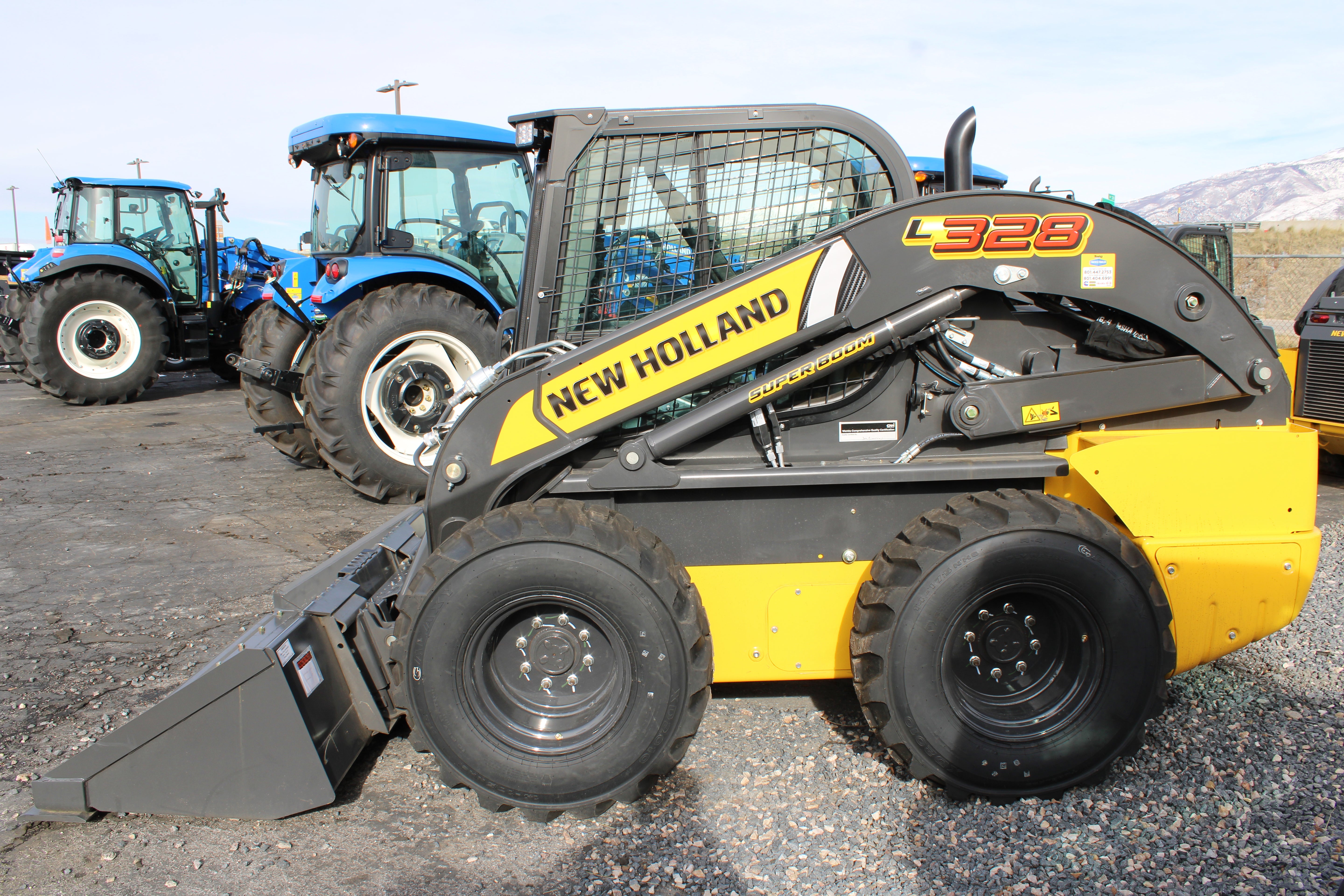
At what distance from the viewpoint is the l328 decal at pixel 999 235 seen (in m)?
2.77

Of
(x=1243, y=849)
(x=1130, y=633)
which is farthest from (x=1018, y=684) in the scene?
(x=1243, y=849)

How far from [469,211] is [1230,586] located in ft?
19.7

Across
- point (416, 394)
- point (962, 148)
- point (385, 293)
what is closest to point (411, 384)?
point (416, 394)

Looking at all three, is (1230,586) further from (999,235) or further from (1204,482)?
(999,235)

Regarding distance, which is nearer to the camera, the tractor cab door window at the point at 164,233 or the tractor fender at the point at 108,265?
the tractor fender at the point at 108,265

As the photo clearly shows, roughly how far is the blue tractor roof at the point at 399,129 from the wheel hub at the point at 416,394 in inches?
72.7

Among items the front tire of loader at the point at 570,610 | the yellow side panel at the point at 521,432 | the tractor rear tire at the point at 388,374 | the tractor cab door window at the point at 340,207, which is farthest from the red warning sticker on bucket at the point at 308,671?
the tractor cab door window at the point at 340,207

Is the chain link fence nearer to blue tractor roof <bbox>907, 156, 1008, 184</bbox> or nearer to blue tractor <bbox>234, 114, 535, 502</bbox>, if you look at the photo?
blue tractor roof <bbox>907, 156, 1008, 184</bbox>

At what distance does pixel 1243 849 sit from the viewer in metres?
2.43

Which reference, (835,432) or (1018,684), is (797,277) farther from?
(1018,684)

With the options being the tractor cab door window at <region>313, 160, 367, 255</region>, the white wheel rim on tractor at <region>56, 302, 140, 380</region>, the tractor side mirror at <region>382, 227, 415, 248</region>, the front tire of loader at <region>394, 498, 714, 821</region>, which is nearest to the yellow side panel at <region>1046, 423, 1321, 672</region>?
the front tire of loader at <region>394, 498, 714, 821</region>

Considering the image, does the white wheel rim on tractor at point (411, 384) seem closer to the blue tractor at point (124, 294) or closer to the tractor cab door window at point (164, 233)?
the blue tractor at point (124, 294)

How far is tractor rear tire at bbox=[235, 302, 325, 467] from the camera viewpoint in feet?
24.3

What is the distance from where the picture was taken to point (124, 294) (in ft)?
38.3
